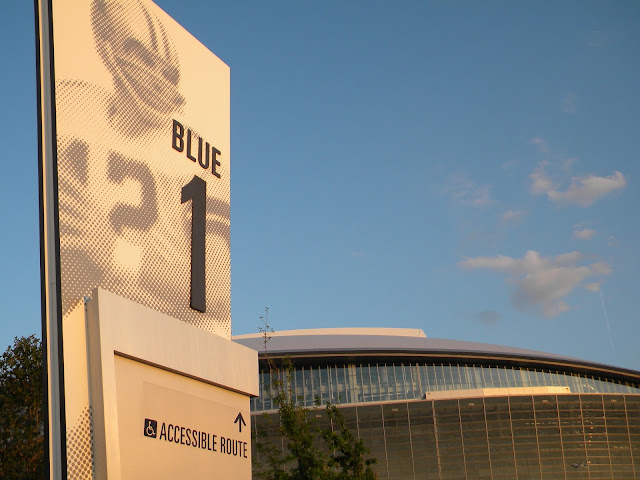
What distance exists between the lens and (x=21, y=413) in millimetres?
25984

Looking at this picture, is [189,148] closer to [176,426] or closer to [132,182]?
[132,182]

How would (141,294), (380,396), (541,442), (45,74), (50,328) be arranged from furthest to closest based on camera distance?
(380,396)
(541,442)
(141,294)
(45,74)
(50,328)

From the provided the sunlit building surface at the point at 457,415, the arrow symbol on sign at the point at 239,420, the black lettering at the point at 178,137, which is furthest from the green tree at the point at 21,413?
the sunlit building surface at the point at 457,415

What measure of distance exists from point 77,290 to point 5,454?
14574 mm

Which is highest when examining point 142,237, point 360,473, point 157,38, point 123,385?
point 157,38

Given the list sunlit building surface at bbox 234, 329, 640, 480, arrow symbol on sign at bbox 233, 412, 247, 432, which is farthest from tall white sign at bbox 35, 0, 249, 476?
sunlit building surface at bbox 234, 329, 640, 480

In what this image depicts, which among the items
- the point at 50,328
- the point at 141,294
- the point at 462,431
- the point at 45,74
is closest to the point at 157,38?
the point at 45,74

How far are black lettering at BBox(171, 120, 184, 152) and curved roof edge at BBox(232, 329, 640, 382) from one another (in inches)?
1807

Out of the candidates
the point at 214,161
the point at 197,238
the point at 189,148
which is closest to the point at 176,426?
the point at 197,238

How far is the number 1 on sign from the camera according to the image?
54.4 feet

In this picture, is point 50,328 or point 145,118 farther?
point 145,118

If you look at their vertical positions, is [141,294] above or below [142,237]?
below

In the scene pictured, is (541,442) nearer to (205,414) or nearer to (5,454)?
(5,454)

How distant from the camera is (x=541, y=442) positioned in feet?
193
